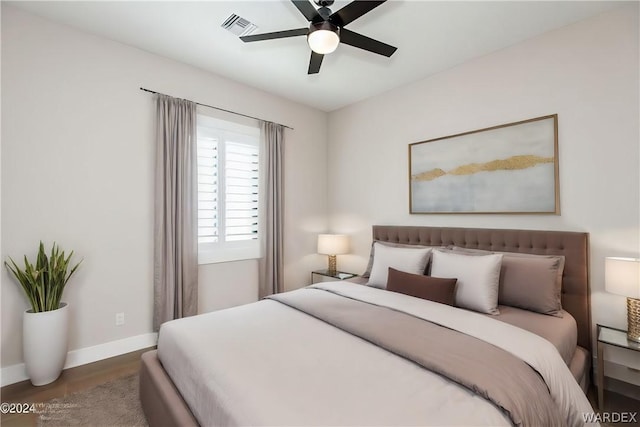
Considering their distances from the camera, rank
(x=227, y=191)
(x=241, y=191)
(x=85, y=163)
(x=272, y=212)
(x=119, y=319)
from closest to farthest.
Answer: (x=85, y=163), (x=119, y=319), (x=227, y=191), (x=241, y=191), (x=272, y=212)

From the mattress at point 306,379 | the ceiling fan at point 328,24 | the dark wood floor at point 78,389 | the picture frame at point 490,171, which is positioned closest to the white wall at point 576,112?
the picture frame at point 490,171

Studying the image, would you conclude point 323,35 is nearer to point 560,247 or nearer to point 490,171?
point 490,171

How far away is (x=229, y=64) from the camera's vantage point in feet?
10.4

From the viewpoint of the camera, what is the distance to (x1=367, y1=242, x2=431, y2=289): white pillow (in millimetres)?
2791

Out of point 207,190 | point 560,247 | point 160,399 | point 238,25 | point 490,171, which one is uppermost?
point 238,25

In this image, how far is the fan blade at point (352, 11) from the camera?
171 centimetres

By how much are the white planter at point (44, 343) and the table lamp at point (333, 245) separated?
2688 millimetres

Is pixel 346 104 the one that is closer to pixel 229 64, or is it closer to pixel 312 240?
pixel 229 64

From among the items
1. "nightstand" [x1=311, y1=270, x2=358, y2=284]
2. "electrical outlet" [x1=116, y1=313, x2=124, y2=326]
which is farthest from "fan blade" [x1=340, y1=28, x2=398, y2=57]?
"electrical outlet" [x1=116, y1=313, x2=124, y2=326]

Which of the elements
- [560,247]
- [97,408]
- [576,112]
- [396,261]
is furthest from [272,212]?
[576,112]

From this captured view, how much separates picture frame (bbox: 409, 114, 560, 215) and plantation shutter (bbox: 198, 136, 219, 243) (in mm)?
2274

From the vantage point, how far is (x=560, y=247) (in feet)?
7.97

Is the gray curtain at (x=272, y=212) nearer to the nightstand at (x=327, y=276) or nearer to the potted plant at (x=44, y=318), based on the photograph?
the nightstand at (x=327, y=276)

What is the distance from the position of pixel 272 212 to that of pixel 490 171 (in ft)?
8.09
